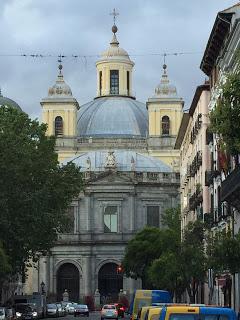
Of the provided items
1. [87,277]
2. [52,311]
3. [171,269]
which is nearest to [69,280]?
[87,277]

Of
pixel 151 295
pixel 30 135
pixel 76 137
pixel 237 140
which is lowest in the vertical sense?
pixel 151 295

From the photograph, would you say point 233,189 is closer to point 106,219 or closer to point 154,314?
point 154,314

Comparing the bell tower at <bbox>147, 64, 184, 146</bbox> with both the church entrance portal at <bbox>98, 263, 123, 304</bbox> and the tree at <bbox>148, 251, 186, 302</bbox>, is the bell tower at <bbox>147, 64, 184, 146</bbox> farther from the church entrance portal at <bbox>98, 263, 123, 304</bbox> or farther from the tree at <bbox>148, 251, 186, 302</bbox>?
the tree at <bbox>148, 251, 186, 302</bbox>

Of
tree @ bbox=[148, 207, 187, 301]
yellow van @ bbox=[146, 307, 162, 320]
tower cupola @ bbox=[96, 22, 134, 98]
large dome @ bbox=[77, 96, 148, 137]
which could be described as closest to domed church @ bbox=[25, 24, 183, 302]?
large dome @ bbox=[77, 96, 148, 137]

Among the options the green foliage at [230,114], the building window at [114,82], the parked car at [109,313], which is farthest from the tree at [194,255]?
the building window at [114,82]

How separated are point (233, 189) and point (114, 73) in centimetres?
13825

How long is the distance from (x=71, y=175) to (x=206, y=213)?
57.9 ft

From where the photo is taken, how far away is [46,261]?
16462 cm

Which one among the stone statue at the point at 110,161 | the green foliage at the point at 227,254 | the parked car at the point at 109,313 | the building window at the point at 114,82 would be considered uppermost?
the building window at the point at 114,82

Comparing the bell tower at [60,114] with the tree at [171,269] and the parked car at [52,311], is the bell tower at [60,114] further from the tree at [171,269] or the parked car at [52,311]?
the parked car at [52,311]

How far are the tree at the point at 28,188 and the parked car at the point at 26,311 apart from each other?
284 centimetres

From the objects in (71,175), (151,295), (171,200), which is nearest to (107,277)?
(171,200)

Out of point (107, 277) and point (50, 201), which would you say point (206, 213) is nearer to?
point (50, 201)

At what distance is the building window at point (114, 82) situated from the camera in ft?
634
